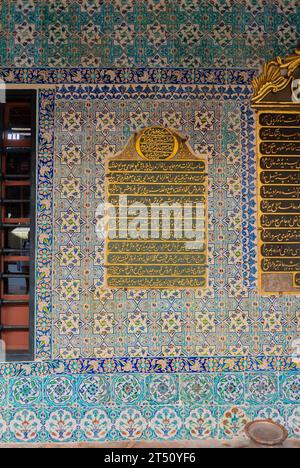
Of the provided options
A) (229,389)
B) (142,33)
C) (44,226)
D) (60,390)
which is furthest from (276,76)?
(60,390)

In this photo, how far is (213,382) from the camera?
130 inches

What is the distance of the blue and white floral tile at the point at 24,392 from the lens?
325cm

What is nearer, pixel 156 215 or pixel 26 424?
pixel 26 424

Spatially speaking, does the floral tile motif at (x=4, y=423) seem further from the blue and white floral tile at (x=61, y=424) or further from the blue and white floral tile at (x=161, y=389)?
the blue and white floral tile at (x=161, y=389)

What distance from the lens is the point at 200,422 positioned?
3.28 meters

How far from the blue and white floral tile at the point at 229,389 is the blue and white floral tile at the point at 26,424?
1.29 m

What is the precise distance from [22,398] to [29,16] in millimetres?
2832

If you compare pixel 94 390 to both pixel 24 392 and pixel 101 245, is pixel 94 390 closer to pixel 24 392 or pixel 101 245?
pixel 24 392

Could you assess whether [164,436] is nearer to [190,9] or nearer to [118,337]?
[118,337]

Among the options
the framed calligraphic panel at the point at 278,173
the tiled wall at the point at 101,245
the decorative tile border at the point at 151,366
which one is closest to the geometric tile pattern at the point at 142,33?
the tiled wall at the point at 101,245

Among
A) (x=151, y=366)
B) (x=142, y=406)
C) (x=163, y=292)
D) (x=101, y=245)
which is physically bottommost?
(x=142, y=406)

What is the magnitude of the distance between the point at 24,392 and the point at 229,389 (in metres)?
1.49

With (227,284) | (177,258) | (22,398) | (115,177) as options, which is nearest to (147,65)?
(115,177)

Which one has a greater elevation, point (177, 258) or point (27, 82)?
point (27, 82)
